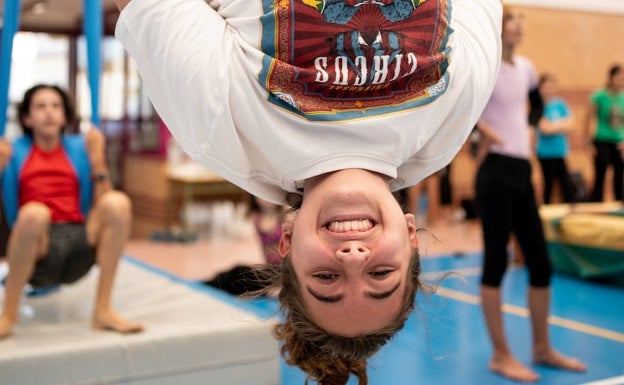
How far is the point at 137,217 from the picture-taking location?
7551mm

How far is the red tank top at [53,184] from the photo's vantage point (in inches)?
120

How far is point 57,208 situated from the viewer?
3.07 meters

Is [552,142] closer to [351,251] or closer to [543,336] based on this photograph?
[543,336]

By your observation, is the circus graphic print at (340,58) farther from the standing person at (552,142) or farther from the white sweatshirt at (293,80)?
the standing person at (552,142)

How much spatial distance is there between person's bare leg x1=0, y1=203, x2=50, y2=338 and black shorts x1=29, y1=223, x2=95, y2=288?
0.25 feet

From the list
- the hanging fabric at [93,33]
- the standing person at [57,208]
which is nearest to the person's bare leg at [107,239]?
the standing person at [57,208]

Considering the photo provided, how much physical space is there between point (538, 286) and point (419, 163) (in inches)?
65.6

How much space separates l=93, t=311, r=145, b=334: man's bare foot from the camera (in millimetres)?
2850

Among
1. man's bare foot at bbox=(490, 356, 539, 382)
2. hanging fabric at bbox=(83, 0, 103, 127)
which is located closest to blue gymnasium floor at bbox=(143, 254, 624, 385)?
man's bare foot at bbox=(490, 356, 539, 382)

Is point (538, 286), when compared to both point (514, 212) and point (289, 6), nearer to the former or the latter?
point (514, 212)

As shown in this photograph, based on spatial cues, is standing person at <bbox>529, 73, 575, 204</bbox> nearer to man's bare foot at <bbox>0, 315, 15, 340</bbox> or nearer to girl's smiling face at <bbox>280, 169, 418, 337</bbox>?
man's bare foot at <bbox>0, 315, 15, 340</bbox>

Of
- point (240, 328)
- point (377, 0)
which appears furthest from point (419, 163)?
point (240, 328)

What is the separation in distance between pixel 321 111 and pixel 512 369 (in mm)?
1974

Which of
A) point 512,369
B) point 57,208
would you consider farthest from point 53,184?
point 512,369
